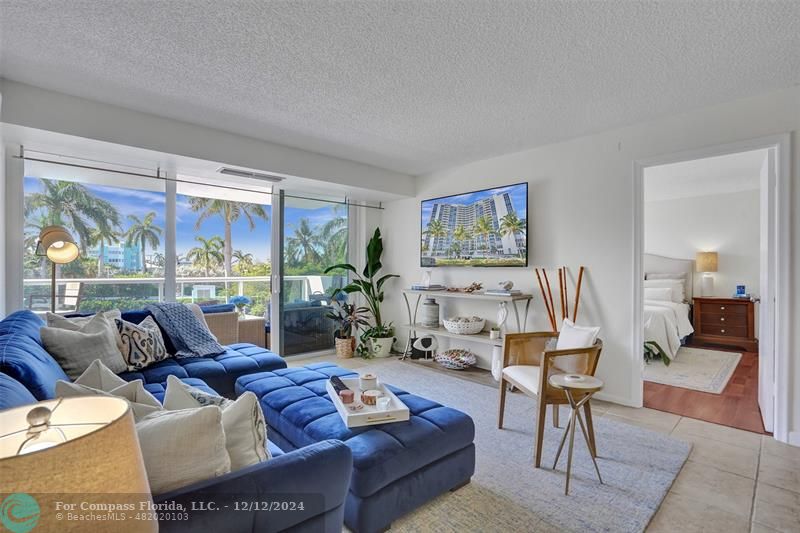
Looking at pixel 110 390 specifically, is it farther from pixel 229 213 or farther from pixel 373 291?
pixel 229 213

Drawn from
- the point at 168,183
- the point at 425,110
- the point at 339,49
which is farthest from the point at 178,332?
the point at 425,110

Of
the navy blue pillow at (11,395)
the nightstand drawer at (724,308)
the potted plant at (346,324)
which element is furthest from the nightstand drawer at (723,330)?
the navy blue pillow at (11,395)

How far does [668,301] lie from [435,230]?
150 inches

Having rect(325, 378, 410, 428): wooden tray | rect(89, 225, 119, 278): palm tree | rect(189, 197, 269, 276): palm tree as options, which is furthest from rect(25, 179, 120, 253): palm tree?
rect(325, 378, 410, 428): wooden tray

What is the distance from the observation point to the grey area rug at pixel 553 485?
1.73 metres

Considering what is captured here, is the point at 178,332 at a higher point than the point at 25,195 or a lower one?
lower

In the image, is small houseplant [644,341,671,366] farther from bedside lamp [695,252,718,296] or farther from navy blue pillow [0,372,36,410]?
navy blue pillow [0,372,36,410]

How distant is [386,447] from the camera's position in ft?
Result: 5.42

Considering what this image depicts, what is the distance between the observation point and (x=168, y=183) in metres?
3.88

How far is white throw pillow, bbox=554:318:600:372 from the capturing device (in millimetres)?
→ 2406

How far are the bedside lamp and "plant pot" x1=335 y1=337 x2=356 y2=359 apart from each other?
219 inches

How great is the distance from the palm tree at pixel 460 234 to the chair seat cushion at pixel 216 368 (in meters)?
2.43

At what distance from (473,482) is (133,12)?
9.69ft

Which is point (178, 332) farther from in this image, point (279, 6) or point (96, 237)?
point (279, 6)
